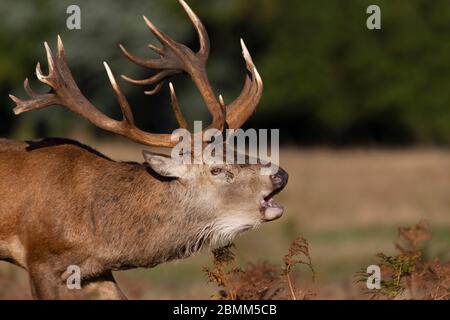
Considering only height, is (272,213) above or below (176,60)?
below

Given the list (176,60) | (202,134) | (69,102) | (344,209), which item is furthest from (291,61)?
(202,134)

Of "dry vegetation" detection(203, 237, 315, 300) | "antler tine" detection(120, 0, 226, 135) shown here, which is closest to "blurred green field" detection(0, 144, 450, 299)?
"dry vegetation" detection(203, 237, 315, 300)

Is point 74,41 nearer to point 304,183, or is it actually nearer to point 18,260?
point 304,183

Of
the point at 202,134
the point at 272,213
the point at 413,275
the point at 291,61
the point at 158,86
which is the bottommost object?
the point at 413,275

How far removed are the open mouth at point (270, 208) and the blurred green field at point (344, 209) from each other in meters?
6.00

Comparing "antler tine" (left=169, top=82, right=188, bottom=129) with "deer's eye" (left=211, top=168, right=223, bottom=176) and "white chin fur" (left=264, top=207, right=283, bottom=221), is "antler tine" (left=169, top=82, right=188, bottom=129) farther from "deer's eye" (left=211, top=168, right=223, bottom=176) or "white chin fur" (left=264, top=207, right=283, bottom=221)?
"white chin fur" (left=264, top=207, right=283, bottom=221)

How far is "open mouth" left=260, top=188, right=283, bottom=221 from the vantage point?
8.48m

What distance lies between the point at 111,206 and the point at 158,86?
135 cm

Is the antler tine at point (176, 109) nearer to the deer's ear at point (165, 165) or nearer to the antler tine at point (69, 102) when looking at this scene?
the antler tine at point (69, 102)

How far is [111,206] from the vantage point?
339 inches

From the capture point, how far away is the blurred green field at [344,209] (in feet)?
61.1

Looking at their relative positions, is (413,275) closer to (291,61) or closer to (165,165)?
(165,165)

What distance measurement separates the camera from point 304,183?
27.0 meters

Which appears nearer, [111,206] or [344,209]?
[111,206]
